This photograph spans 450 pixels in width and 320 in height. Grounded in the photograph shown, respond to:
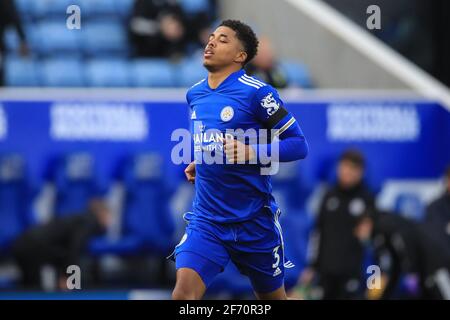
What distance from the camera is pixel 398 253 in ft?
38.4

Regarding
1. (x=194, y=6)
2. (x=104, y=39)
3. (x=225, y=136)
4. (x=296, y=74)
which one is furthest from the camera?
(x=194, y=6)

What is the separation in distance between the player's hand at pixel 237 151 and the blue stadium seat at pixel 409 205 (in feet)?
20.6

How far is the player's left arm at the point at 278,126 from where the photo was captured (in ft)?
21.7

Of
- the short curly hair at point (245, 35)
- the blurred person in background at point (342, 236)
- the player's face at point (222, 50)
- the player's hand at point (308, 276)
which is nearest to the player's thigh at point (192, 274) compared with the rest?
the player's face at point (222, 50)

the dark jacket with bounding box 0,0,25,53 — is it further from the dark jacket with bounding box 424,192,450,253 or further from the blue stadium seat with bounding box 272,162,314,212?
the dark jacket with bounding box 424,192,450,253

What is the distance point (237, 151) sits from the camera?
255 inches

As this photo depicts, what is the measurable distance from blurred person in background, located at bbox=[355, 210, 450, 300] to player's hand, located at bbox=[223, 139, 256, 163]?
506 centimetres

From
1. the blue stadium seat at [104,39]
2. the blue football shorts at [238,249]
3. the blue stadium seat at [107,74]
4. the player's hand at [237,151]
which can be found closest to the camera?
the player's hand at [237,151]

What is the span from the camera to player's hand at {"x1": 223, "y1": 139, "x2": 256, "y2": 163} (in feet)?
21.2

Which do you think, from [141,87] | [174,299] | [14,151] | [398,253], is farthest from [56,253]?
[174,299]

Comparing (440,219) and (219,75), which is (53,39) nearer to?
(440,219)

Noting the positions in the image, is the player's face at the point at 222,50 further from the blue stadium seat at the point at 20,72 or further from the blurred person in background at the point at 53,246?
the blue stadium seat at the point at 20,72

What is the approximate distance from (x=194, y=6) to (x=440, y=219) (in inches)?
147

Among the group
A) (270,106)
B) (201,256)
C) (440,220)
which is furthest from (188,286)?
(440,220)
